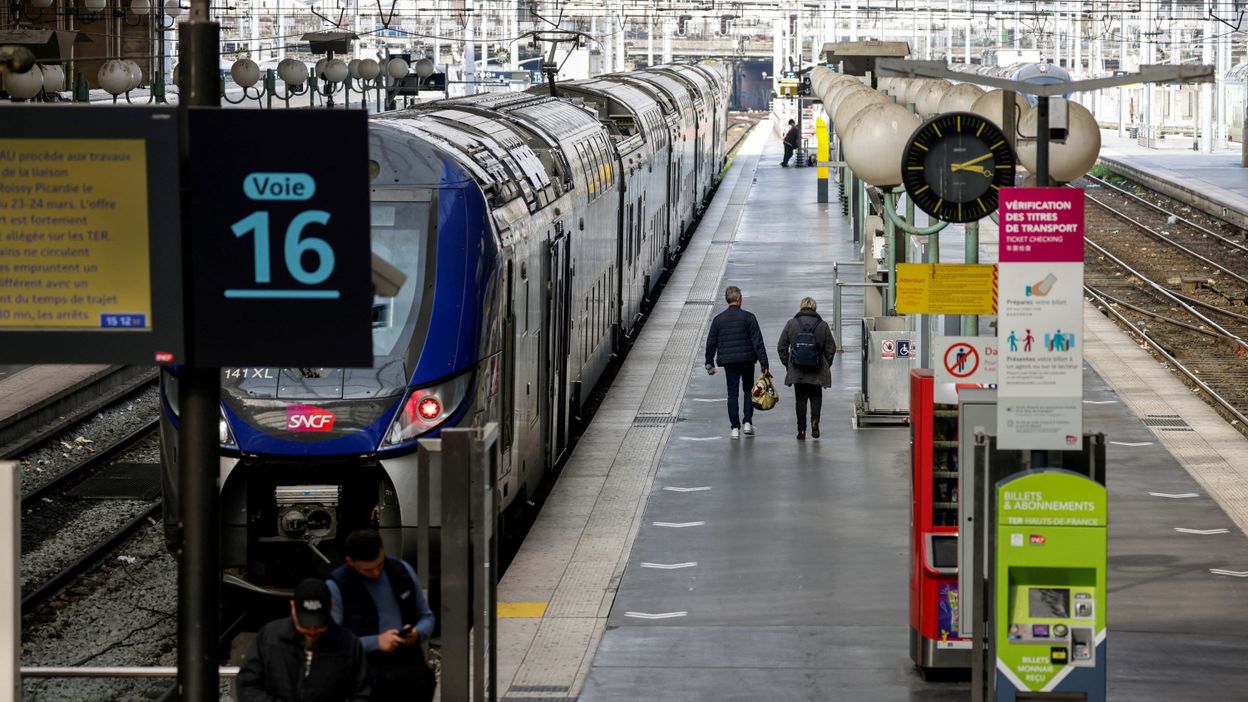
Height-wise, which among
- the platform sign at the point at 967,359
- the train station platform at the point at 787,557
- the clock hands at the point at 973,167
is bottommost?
the train station platform at the point at 787,557

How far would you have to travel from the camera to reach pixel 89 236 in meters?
6.42

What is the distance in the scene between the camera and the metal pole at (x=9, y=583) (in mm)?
6695

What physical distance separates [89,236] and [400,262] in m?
5.44

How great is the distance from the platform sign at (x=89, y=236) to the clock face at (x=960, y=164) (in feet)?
23.9

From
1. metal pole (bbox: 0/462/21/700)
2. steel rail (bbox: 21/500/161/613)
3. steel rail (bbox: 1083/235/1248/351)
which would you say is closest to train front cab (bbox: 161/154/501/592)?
steel rail (bbox: 21/500/161/613)

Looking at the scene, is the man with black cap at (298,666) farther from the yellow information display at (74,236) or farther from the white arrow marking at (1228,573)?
the white arrow marking at (1228,573)

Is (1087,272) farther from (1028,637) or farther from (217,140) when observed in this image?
(217,140)

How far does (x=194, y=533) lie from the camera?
6.41 metres

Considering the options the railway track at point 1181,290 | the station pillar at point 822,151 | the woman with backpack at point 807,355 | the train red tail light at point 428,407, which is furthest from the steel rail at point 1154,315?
the train red tail light at point 428,407

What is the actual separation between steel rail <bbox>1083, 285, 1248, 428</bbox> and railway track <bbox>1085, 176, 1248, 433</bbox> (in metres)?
0.01

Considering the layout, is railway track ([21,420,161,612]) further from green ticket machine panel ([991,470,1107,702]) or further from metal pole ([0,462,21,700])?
green ticket machine panel ([991,470,1107,702])

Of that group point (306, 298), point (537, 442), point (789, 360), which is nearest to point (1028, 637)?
point (306, 298)

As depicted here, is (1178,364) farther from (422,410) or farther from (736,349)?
(422,410)

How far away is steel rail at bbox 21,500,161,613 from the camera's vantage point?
1307 centimetres
